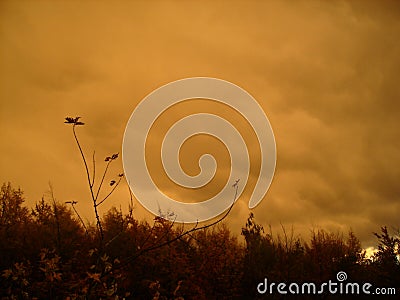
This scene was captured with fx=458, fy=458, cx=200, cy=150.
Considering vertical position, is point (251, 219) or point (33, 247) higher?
point (251, 219)

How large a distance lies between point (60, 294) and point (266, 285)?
974 cm

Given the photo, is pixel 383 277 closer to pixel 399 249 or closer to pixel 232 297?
pixel 399 249

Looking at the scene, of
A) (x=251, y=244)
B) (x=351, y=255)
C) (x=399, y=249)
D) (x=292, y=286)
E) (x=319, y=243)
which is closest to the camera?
(x=399, y=249)

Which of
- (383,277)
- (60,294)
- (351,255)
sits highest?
(351,255)

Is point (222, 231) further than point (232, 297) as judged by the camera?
Yes

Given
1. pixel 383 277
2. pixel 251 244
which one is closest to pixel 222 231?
pixel 251 244

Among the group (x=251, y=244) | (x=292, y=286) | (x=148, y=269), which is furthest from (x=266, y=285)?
(x=148, y=269)

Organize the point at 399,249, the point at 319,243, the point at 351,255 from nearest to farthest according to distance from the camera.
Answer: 1. the point at 399,249
2. the point at 351,255
3. the point at 319,243

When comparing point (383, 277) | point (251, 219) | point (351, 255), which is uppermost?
point (251, 219)

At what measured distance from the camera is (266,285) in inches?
888

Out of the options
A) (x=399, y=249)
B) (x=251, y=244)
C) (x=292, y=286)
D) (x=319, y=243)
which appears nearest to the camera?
(x=399, y=249)

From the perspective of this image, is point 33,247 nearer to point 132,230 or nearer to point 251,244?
point 132,230

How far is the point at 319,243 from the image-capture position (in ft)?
95.5

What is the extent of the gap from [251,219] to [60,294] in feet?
35.3
